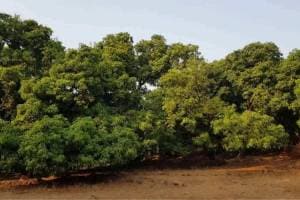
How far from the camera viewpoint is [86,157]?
68.5 ft

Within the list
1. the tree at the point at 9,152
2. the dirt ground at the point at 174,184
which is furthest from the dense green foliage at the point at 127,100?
the dirt ground at the point at 174,184

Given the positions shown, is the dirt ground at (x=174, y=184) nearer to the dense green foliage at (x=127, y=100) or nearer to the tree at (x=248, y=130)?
the dense green foliage at (x=127, y=100)

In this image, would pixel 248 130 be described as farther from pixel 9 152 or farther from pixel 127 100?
pixel 9 152

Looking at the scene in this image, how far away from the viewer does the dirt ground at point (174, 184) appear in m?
19.7

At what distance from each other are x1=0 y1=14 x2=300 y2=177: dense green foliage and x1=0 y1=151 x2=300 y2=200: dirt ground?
0.84 metres

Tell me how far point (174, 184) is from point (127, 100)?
24.0 ft

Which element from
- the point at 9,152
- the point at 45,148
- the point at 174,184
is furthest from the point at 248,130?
the point at 9,152

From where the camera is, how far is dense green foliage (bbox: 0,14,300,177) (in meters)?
21.2

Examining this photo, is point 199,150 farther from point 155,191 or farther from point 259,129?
point 155,191

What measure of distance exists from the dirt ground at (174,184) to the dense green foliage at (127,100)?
840mm

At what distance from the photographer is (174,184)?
22.6m

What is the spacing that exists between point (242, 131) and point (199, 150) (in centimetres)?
630

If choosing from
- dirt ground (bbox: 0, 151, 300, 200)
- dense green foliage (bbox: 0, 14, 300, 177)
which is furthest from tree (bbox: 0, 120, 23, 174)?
dirt ground (bbox: 0, 151, 300, 200)

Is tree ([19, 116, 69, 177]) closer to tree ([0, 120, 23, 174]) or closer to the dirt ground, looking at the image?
tree ([0, 120, 23, 174])
